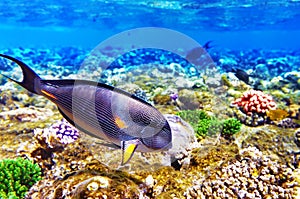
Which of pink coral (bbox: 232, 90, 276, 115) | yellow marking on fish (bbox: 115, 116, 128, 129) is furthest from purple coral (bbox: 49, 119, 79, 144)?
pink coral (bbox: 232, 90, 276, 115)

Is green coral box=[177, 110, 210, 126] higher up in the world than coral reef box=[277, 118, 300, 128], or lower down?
higher up

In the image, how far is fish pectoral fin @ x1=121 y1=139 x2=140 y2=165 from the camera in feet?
6.65

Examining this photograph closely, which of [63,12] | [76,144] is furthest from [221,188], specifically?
[63,12]

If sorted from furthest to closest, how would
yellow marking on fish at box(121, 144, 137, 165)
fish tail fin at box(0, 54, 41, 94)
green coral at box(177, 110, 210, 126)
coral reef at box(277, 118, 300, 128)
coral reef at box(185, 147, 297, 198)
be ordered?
coral reef at box(277, 118, 300, 128), green coral at box(177, 110, 210, 126), coral reef at box(185, 147, 297, 198), fish tail fin at box(0, 54, 41, 94), yellow marking on fish at box(121, 144, 137, 165)

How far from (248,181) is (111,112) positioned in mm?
2297

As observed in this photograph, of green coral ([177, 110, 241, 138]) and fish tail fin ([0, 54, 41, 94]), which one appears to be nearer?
fish tail fin ([0, 54, 41, 94])

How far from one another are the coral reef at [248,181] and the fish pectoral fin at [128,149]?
1494 millimetres

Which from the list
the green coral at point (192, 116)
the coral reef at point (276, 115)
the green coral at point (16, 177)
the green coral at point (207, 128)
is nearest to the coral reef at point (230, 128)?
the green coral at point (207, 128)

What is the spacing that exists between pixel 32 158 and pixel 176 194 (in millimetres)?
2886

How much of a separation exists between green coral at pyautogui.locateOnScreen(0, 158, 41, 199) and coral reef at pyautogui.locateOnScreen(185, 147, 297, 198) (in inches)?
97.2

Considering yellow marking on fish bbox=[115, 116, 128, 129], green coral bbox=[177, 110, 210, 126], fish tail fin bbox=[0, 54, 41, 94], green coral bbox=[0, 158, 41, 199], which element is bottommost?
green coral bbox=[0, 158, 41, 199]

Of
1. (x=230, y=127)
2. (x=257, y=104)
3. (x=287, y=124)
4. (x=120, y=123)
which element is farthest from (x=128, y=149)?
(x=257, y=104)

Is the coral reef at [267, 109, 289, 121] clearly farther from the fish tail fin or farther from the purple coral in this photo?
the fish tail fin

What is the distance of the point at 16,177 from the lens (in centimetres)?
408
